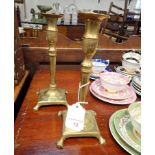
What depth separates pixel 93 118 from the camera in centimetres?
50

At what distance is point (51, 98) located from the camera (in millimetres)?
576

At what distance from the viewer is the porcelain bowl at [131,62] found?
823 mm

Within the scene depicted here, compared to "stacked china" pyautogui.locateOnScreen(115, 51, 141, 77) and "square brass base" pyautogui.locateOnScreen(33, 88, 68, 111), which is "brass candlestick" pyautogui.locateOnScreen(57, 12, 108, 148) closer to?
"square brass base" pyautogui.locateOnScreen(33, 88, 68, 111)

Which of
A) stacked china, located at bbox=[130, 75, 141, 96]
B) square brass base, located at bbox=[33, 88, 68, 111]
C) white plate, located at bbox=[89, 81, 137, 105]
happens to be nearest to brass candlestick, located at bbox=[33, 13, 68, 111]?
square brass base, located at bbox=[33, 88, 68, 111]

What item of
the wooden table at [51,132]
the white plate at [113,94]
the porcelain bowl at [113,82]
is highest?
the porcelain bowl at [113,82]

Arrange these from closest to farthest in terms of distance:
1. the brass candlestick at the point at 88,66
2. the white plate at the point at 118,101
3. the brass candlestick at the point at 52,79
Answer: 1. the brass candlestick at the point at 88,66
2. the brass candlestick at the point at 52,79
3. the white plate at the point at 118,101

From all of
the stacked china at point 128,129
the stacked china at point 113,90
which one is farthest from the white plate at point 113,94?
the stacked china at point 128,129

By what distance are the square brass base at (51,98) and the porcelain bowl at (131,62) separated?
0.37 m

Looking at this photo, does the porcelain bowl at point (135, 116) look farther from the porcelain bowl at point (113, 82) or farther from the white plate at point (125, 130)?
the porcelain bowl at point (113, 82)

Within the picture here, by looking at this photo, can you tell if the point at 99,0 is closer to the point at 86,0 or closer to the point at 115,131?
the point at 86,0

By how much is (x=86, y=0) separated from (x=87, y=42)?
361cm

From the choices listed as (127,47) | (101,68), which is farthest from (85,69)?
(127,47)

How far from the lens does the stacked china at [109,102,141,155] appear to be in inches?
16.5

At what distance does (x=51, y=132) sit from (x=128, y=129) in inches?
7.8
